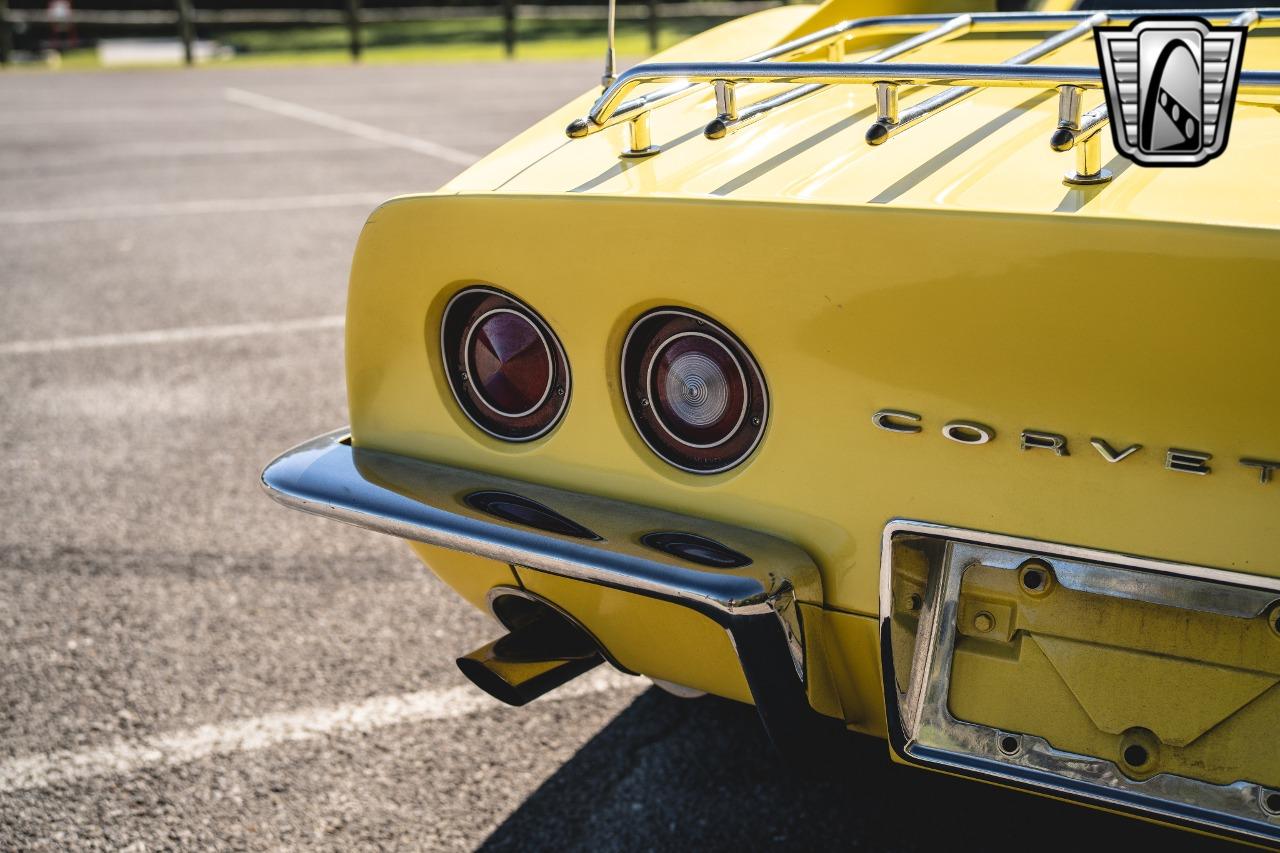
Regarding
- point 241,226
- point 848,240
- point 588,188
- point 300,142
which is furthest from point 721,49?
point 300,142

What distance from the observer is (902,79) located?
1.55 m

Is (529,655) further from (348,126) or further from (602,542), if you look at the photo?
(348,126)

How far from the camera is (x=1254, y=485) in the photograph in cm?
139

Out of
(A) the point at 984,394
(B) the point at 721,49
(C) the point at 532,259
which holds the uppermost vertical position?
(B) the point at 721,49

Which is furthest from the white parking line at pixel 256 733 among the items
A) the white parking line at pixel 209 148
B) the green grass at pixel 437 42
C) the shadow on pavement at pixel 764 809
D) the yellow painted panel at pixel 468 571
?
the green grass at pixel 437 42

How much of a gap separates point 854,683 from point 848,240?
2.14 ft

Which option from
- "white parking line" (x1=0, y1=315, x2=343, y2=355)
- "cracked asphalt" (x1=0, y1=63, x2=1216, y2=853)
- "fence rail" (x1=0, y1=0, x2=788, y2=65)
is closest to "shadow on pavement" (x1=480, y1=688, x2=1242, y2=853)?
"cracked asphalt" (x1=0, y1=63, x2=1216, y2=853)

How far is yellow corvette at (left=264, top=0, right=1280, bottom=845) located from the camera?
142cm

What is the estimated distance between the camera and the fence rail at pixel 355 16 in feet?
64.6

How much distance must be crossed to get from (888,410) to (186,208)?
6.92 meters

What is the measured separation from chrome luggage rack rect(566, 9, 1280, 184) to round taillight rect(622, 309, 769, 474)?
295 mm

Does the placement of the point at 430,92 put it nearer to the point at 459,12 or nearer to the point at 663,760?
the point at 459,12

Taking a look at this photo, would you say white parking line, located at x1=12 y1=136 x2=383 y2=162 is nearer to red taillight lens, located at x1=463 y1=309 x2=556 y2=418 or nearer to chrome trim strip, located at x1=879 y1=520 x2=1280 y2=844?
red taillight lens, located at x1=463 y1=309 x2=556 y2=418

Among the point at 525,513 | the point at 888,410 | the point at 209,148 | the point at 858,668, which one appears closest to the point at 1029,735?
the point at 858,668
